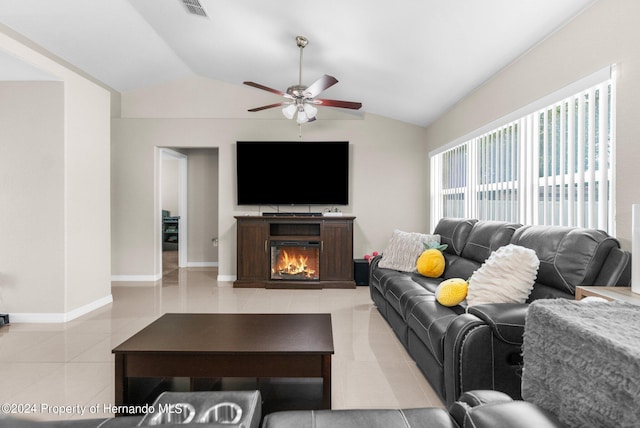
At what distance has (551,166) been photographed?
266 centimetres

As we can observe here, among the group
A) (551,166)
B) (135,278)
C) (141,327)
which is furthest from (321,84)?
(135,278)

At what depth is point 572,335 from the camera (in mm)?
650

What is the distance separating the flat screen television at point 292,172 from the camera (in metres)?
5.43

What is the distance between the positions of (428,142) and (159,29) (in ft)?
13.3

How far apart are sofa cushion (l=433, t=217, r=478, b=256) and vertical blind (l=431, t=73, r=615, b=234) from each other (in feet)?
1.10

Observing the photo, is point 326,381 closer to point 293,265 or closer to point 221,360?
point 221,360

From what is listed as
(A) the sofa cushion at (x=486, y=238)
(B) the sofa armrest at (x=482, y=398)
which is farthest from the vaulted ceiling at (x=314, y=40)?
(B) the sofa armrest at (x=482, y=398)

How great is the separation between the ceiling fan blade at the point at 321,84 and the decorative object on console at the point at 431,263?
1.84 metres

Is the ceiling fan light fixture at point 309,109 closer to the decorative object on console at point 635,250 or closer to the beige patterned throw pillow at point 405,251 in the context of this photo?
the beige patterned throw pillow at point 405,251

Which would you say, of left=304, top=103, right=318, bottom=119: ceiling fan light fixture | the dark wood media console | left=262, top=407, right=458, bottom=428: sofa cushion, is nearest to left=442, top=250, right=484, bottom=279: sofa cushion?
the dark wood media console

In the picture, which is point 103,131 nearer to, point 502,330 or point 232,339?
point 232,339

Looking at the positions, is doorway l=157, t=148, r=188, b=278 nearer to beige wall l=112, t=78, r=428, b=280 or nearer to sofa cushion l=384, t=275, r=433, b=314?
beige wall l=112, t=78, r=428, b=280

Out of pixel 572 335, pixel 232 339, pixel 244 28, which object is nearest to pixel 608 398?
pixel 572 335

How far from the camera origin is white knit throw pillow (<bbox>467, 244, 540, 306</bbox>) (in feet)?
6.66
